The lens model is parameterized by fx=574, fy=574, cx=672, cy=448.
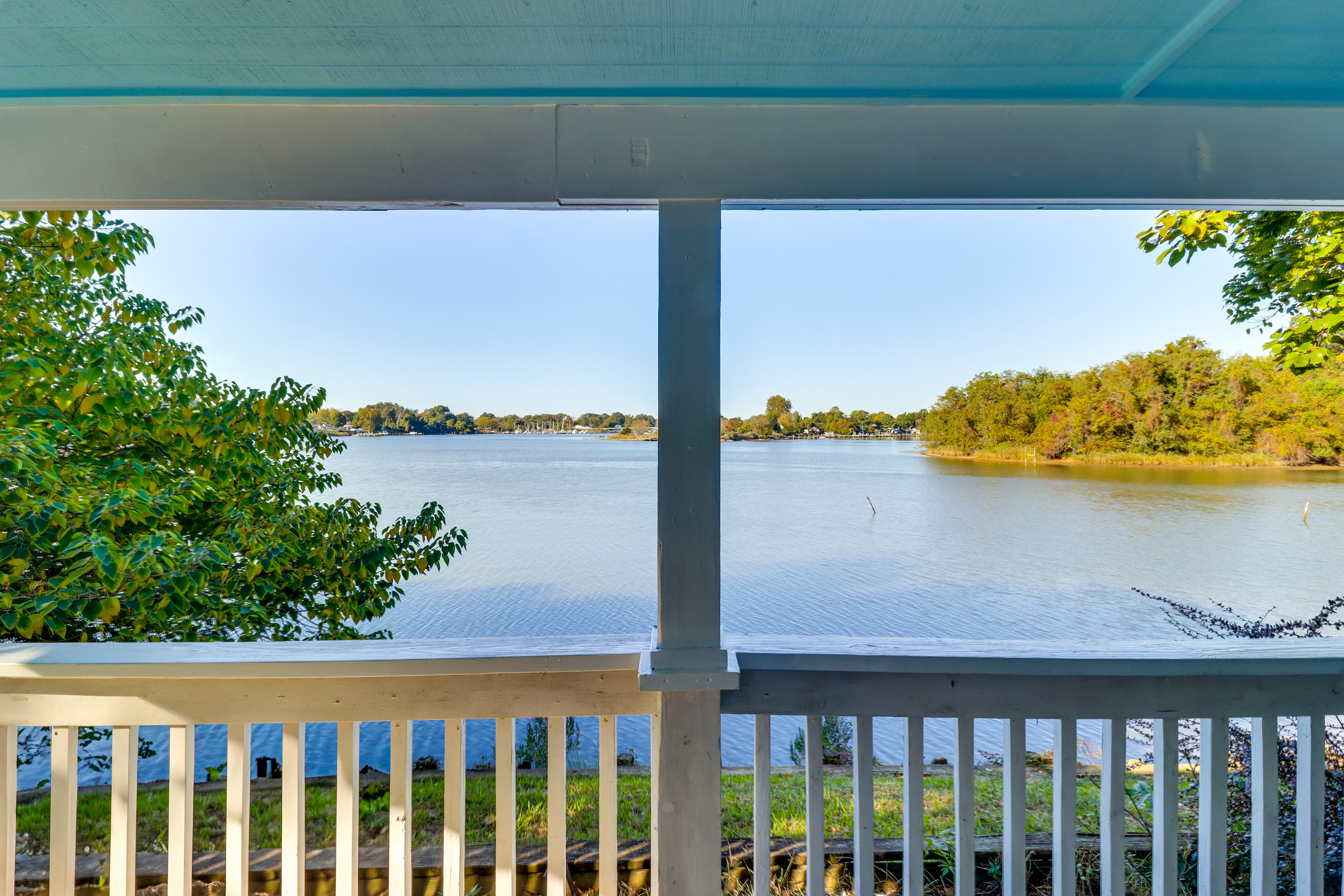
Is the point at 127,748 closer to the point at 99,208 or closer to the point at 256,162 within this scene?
the point at 99,208

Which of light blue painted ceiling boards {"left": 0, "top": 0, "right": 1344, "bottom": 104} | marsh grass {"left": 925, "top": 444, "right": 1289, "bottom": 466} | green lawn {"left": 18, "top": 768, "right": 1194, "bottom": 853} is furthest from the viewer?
green lawn {"left": 18, "top": 768, "right": 1194, "bottom": 853}

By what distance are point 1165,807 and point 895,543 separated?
2.72 feet

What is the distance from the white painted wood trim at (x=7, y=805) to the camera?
3.99 feet

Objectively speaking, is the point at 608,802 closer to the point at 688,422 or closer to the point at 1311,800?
the point at 688,422

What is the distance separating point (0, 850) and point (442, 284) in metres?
1.72

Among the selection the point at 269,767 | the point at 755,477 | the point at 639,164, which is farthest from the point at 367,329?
the point at 269,767

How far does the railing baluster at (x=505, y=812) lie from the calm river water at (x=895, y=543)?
0.40 m

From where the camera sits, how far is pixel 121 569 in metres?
1.63

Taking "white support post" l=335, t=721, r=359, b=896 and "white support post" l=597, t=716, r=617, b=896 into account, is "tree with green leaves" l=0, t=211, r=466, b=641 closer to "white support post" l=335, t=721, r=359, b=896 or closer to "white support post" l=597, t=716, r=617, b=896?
"white support post" l=335, t=721, r=359, b=896

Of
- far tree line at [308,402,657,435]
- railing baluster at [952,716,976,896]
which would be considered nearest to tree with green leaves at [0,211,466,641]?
far tree line at [308,402,657,435]

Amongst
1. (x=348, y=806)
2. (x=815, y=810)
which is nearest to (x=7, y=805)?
(x=348, y=806)

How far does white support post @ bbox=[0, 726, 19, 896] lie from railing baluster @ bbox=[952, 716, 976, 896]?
2012 millimetres

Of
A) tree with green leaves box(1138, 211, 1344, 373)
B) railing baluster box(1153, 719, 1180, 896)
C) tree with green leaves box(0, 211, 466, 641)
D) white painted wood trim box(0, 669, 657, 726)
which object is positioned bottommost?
railing baluster box(1153, 719, 1180, 896)

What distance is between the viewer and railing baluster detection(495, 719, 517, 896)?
1254 mm
